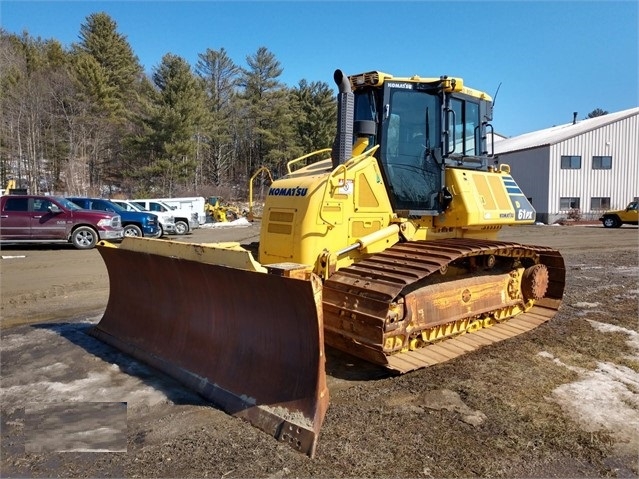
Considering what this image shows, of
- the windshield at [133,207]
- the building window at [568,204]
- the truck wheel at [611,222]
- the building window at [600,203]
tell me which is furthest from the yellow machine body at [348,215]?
the building window at [600,203]

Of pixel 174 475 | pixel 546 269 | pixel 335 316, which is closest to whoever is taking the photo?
pixel 174 475

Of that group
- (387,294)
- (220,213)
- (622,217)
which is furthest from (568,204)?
(387,294)

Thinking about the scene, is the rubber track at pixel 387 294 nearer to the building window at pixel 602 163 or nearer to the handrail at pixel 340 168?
the handrail at pixel 340 168

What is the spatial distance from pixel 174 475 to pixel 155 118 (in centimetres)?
3503

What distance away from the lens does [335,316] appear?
4559 mm

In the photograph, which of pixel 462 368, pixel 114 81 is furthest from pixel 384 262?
pixel 114 81

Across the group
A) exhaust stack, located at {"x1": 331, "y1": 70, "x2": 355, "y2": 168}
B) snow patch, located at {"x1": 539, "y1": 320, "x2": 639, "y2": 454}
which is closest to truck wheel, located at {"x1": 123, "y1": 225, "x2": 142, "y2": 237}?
exhaust stack, located at {"x1": 331, "y1": 70, "x2": 355, "y2": 168}

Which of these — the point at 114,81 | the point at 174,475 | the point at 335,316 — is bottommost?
the point at 174,475

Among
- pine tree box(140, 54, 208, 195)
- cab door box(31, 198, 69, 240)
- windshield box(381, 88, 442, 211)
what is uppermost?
pine tree box(140, 54, 208, 195)

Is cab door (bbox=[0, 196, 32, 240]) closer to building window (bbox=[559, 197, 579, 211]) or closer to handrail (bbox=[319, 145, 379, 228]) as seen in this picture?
handrail (bbox=[319, 145, 379, 228])

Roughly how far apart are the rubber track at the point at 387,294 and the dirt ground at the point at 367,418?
164 millimetres

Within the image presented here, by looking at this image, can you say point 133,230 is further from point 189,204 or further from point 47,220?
point 189,204

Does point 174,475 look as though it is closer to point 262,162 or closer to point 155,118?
point 155,118

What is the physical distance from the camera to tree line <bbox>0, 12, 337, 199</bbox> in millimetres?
35281
